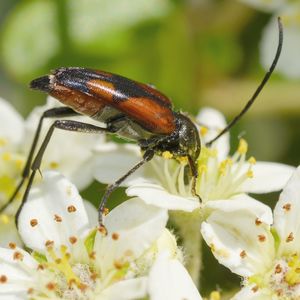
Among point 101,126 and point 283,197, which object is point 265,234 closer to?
point 283,197

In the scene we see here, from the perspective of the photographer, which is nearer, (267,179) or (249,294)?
(249,294)

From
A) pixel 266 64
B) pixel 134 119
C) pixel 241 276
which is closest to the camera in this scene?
pixel 241 276

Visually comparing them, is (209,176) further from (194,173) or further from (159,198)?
(159,198)

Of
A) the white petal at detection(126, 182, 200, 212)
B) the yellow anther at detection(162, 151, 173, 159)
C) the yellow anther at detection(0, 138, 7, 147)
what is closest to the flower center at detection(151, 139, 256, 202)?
the yellow anther at detection(162, 151, 173, 159)

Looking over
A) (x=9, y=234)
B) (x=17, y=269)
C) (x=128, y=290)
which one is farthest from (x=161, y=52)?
(x=128, y=290)

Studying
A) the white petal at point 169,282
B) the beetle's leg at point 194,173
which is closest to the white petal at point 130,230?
the white petal at point 169,282

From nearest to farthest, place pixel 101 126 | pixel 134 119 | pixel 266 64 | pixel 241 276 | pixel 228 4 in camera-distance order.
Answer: pixel 241 276
pixel 134 119
pixel 101 126
pixel 266 64
pixel 228 4

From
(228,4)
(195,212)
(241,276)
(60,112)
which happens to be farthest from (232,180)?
(228,4)
